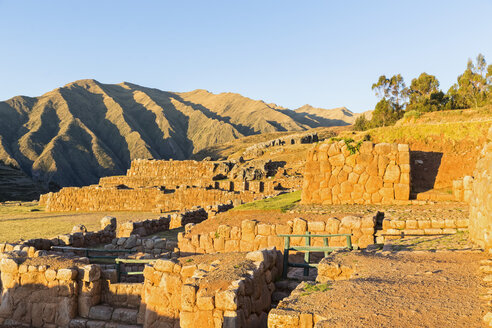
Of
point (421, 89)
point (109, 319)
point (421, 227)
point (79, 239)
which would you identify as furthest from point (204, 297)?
point (421, 89)

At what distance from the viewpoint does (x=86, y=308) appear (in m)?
8.45

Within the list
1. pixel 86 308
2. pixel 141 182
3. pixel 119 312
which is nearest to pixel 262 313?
pixel 119 312

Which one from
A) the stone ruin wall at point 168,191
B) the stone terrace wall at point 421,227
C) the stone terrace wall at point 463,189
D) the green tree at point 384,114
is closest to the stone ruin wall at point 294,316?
the stone terrace wall at point 421,227

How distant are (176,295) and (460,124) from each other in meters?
15.2

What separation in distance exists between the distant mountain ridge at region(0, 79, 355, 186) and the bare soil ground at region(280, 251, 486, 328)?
275 ft

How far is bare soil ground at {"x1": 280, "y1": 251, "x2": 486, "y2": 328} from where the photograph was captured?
13.3ft

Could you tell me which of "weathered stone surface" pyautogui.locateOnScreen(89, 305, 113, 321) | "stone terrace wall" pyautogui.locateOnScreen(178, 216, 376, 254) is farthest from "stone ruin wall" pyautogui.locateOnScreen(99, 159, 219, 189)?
"weathered stone surface" pyautogui.locateOnScreen(89, 305, 113, 321)

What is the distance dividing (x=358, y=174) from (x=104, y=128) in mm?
110442

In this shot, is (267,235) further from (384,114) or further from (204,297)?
(384,114)

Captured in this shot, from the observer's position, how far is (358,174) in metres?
14.6

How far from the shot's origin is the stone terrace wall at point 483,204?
278 inches

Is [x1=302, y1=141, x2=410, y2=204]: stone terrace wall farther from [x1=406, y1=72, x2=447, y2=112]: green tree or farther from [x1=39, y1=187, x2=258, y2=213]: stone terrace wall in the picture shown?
[x1=406, y1=72, x2=447, y2=112]: green tree

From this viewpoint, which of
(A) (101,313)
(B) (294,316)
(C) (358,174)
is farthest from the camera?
(C) (358,174)

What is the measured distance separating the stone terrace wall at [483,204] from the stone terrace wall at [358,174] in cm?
559
